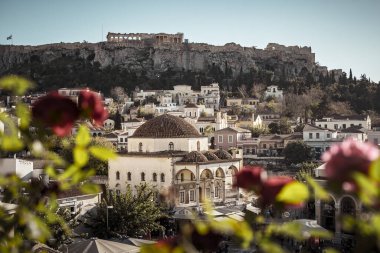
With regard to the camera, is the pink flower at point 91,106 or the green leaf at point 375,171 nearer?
the green leaf at point 375,171

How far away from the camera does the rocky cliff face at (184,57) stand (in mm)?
123375

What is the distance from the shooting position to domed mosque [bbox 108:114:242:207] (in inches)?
1393

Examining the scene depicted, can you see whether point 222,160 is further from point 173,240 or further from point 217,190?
point 173,240

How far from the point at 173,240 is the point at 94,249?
15054mm

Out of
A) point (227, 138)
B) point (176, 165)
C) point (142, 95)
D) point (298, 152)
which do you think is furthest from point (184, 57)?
point (176, 165)

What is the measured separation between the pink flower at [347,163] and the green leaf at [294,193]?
0.43 feet

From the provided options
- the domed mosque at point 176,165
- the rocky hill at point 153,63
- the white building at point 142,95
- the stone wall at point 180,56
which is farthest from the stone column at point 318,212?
the stone wall at point 180,56

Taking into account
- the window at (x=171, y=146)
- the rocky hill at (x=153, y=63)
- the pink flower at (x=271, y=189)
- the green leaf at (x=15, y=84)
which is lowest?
the window at (x=171, y=146)

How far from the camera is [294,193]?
96.8 inches

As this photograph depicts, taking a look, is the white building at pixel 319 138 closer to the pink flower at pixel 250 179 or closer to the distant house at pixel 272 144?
the distant house at pixel 272 144

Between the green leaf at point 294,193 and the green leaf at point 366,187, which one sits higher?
the green leaf at point 366,187

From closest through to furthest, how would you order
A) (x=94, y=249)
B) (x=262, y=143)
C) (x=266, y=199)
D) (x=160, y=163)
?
1. (x=266, y=199)
2. (x=94, y=249)
3. (x=160, y=163)
4. (x=262, y=143)

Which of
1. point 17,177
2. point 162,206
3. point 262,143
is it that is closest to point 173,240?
point 17,177

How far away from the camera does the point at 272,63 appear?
127375 mm
